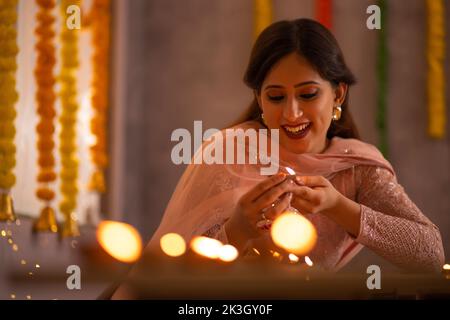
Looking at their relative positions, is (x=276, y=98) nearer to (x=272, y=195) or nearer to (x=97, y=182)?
(x=272, y=195)

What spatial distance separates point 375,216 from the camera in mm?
763

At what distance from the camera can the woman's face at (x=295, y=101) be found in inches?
27.4

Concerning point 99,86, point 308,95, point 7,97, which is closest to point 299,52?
point 308,95

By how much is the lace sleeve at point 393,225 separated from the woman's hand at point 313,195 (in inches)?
3.0

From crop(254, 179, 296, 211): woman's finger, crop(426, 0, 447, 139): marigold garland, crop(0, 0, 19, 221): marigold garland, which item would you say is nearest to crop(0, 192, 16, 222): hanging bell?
crop(0, 0, 19, 221): marigold garland

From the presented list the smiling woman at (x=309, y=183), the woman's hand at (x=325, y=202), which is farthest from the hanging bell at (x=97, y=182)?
the woman's hand at (x=325, y=202)

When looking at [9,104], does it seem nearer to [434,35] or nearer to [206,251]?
[206,251]

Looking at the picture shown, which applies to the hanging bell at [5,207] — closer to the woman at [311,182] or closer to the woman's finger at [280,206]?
the woman at [311,182]

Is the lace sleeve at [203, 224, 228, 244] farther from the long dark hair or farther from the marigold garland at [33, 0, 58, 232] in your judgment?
the marigold garland at [33, 0, 58, 232]

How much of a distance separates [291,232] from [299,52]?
20cm
